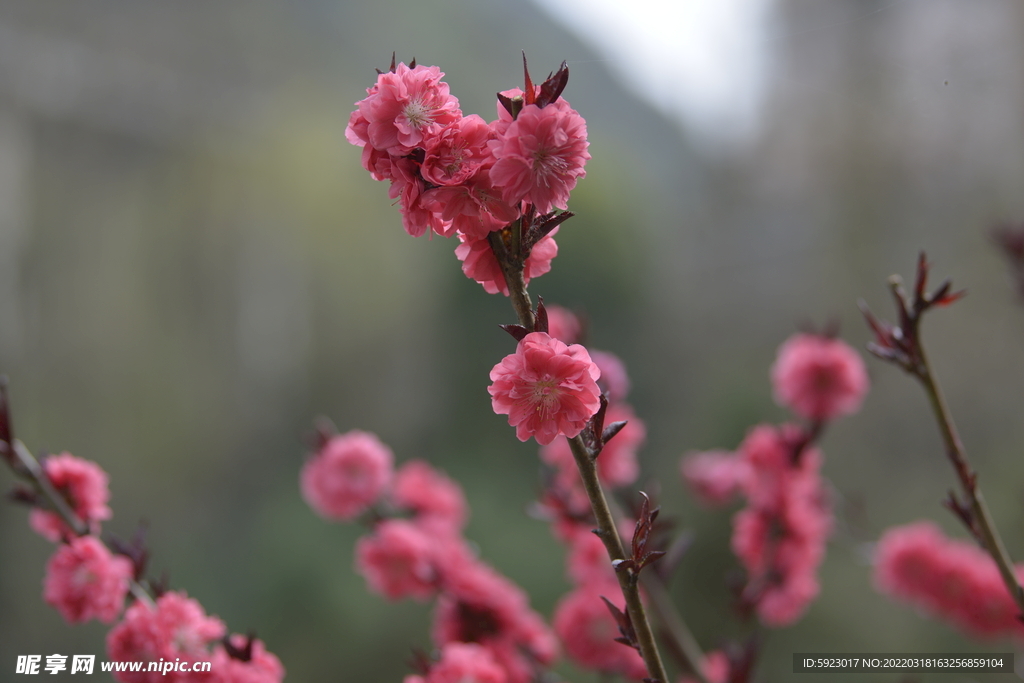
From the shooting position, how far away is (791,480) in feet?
2.42

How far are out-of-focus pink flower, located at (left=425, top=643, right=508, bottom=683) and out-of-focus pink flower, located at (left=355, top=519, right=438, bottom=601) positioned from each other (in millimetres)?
200

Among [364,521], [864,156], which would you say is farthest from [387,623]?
[864,156]

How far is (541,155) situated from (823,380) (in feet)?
1.89

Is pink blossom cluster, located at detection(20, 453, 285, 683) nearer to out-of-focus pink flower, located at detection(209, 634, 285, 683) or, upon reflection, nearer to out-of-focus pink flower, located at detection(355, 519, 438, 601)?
out-of-focus pink flower, located at detection(209, 634, 285, 683)

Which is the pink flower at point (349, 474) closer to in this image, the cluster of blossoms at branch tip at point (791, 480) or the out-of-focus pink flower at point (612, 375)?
the out-of-focus pink flower at point (612, 375)

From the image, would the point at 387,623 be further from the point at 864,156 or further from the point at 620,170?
the point at 864,156

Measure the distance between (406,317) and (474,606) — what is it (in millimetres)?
2502

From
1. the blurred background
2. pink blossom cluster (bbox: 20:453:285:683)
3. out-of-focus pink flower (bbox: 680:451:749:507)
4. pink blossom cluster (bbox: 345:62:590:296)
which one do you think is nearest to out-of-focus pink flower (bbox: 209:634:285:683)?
pink blossom cluster (bbox: 20:453:285:683)

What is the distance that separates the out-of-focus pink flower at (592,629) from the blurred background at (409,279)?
43.7 inches

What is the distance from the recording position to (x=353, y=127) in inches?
12.5

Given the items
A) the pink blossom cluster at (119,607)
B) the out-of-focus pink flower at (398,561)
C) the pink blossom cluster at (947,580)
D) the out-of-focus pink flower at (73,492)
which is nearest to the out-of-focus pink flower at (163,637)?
the pink blossom cluster at (119,607)

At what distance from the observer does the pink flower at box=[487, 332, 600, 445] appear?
30cm

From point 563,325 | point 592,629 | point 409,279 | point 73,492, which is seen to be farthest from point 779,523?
point 409,279

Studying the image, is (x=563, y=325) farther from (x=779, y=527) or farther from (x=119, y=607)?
(x=119, y=607)
